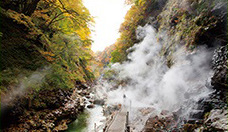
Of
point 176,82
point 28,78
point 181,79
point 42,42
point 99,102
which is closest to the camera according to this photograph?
point 181,79

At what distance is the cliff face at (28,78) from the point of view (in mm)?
5652

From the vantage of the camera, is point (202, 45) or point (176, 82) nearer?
point (202, 45)

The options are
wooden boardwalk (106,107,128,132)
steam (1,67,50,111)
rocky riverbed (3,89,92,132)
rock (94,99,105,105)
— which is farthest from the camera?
rock (94,99,105,105)

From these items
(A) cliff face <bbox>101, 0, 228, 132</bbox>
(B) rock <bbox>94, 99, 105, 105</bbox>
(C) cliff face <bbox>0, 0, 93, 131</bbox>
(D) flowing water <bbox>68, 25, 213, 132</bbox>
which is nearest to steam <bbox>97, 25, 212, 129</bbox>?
(D) flowing water <bbox>68, 25, 213, 132</bbox>

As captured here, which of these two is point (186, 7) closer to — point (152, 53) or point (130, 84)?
point (152, 53)

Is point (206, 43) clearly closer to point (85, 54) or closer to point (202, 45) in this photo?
point (202, 45)

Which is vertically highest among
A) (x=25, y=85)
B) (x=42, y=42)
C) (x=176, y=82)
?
(x=42, y=42)

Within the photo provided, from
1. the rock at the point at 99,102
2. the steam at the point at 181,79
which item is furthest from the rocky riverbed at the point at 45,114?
the rock at the point at 99,102

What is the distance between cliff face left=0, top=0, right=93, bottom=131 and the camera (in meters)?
5.65

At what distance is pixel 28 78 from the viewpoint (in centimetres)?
674

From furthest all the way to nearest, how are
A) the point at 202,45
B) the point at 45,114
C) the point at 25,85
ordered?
the point at 45,114
the point at 25,85
the point at 202,45

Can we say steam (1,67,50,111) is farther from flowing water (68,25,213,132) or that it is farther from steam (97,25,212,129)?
steam (97,25,212,129)

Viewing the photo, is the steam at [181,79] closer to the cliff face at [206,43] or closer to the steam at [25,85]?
the cliff face at [206,43]

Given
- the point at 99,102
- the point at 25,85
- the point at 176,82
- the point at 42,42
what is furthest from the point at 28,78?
the point at 99,102
